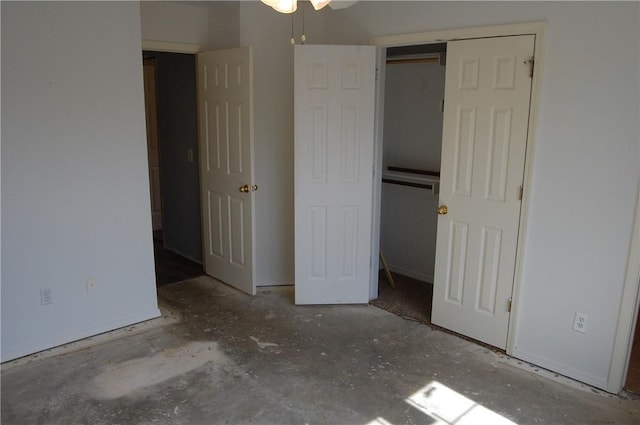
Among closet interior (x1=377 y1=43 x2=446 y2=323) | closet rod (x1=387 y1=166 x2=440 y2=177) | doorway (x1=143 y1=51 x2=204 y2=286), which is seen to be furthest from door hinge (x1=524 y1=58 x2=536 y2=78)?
doorway (x1=143 y1=51 x2=204 y2=286)

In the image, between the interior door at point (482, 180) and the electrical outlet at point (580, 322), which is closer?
the electrical outlet at point (580, 322)

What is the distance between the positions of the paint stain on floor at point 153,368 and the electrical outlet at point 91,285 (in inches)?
23.3


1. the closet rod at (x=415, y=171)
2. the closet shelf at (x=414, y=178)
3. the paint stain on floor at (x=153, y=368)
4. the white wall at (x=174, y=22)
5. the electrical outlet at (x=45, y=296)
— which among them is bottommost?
the paint stain on floor at (x=153, y=368)

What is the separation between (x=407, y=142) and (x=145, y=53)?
2.80m

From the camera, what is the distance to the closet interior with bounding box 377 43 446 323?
429cm

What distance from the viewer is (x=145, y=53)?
5.18m

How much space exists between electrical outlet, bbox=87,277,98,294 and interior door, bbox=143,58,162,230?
2.34 m

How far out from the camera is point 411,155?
4574 mm

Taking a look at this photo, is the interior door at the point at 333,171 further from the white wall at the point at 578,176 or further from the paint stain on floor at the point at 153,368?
the paint stain on floor at the point at 153,368

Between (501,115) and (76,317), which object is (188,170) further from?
(501,115)

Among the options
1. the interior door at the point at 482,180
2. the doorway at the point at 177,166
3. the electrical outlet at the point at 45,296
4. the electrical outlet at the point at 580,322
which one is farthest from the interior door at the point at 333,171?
the electrical outlet at the point at 45,296

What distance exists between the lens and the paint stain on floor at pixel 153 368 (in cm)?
284

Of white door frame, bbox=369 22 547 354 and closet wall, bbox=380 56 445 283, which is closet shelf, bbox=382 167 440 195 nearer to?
closet wall, bbox=380 56 445 283

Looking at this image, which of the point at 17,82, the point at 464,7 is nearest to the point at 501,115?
the point at 464,7
